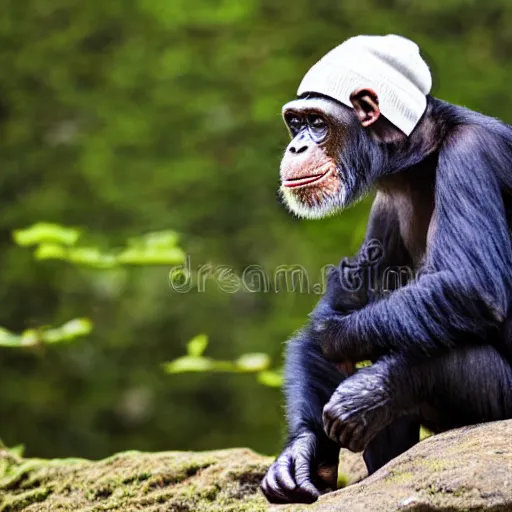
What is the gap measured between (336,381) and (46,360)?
12.4 ft

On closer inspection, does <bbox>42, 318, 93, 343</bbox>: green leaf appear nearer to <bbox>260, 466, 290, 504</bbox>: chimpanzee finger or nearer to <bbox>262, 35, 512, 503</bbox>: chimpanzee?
<bbox>262, 35, 512, 503</bbox>: chimpanzee

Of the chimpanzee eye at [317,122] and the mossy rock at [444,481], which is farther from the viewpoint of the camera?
the chimpanzee eye at [317,122]

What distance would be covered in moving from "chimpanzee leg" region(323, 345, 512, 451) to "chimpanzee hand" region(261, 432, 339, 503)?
0.67 feet

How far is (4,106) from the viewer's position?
727 cm

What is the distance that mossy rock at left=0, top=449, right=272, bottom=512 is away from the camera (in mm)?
3152

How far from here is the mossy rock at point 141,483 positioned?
3152 millimetres

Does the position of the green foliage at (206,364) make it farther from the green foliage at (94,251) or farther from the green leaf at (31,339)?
the green leaf at (31,339)

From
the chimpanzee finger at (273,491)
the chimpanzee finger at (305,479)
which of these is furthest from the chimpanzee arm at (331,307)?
the chimpanzee finger at (273,491)

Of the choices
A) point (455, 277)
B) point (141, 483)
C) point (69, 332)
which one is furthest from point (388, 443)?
point (69, 332)

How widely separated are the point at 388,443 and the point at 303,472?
1.36 feet

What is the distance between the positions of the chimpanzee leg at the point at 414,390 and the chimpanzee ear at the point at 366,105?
836 mm

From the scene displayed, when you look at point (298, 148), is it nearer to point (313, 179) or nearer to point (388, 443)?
point (313, 179)

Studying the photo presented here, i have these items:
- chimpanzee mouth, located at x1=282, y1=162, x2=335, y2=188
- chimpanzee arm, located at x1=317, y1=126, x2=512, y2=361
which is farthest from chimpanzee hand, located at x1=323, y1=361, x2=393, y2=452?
chimpanzee mouth, located at x1=282, y1=162, x2=335, y2=188

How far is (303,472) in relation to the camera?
9.86 feet
